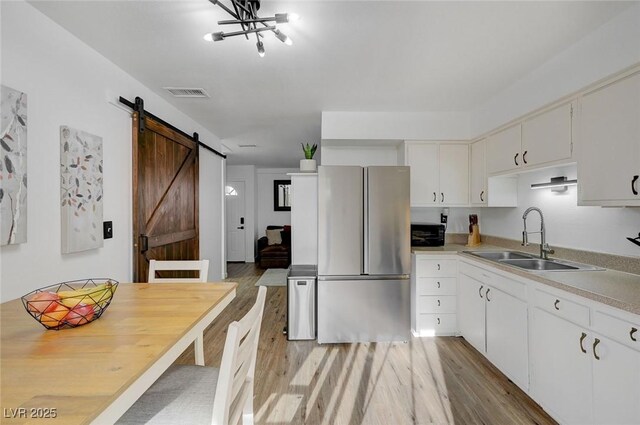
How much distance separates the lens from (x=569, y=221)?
2.40 metres

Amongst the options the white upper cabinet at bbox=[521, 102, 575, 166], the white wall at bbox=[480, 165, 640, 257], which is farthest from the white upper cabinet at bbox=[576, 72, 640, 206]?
the white wall at bbox=[480, 165, 640, 257]

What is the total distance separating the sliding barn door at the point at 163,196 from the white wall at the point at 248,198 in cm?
378

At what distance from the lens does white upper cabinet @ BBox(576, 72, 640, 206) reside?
1.62 m

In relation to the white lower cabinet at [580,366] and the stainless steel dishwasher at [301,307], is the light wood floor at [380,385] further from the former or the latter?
the white lower cabinet at [580,366]

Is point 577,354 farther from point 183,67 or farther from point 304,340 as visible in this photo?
point 183,67

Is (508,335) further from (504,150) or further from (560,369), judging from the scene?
(504,150)

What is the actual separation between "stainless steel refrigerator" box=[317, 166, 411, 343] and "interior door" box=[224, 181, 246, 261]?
510 cm

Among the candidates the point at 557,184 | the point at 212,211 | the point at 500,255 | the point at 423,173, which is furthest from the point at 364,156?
the point at 212,211

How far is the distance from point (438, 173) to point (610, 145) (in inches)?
67.6

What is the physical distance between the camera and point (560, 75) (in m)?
2.20

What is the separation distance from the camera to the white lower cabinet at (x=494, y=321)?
2098mm

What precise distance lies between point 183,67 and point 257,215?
231 inches

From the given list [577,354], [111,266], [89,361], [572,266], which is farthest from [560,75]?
[111,266]

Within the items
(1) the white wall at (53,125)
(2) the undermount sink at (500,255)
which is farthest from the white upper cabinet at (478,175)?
(1) the white wall at (53,125)
